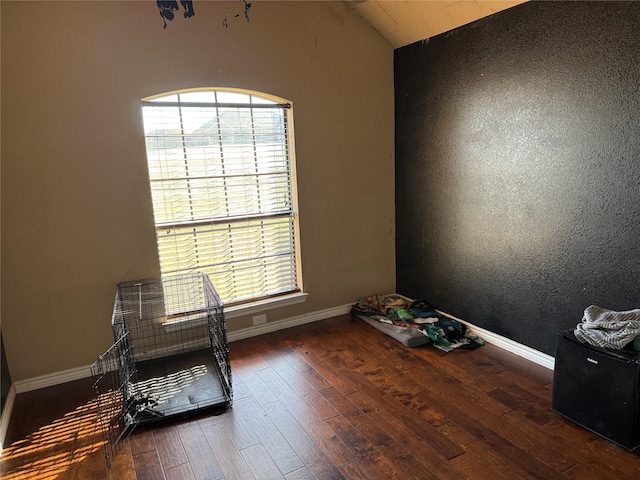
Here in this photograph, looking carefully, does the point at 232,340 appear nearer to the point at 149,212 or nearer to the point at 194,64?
the point at 149,212

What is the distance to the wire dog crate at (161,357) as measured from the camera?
2498mm

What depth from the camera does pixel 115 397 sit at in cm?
271

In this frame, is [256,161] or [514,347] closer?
[514,347]

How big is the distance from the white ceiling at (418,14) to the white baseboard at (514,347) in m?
2.19

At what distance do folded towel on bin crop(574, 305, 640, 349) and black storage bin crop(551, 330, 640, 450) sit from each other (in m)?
0.04

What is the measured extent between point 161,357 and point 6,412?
0.94m

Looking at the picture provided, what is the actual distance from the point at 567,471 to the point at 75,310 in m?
2.93

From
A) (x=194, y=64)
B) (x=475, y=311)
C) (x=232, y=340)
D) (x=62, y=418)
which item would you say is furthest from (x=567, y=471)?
(x=194, y=64)

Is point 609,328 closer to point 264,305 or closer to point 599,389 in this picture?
point 599,389

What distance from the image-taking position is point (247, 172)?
3.39 metres

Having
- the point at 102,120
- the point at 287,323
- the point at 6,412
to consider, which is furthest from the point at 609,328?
the point at 6,412

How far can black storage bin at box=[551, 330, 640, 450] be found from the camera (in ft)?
6.70

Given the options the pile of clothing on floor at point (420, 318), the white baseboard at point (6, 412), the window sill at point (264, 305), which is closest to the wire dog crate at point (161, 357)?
the window sill at point (264, 305)

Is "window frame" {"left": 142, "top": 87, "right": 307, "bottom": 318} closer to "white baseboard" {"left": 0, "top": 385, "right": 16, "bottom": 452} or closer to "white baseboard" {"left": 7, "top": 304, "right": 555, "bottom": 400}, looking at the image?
"white baseboard" {"left": 7, "top": 304, "right": 555, "bottom": 400}
